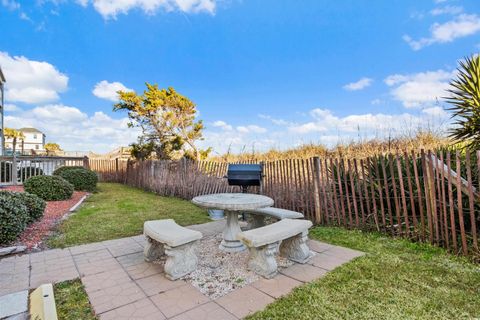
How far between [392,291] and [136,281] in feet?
8.29

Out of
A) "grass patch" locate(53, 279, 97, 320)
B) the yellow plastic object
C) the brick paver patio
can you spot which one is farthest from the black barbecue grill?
the yellow plastic object

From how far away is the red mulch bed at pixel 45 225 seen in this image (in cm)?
376

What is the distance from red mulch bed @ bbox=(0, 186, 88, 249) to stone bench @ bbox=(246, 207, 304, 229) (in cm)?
339

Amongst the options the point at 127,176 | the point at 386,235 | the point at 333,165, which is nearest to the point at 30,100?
the point at 127,176

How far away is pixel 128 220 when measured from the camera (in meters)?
5.19

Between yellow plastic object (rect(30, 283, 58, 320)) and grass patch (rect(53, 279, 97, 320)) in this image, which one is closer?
yellow plastic object (rect(30, 283, 58, 320))

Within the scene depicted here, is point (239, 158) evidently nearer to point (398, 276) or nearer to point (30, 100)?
point (398, 276)

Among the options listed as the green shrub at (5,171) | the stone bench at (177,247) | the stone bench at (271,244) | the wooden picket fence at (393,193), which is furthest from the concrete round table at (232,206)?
the green shrub at (5,171)

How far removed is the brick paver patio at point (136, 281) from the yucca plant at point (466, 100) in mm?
3689

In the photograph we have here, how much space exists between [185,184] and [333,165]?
5.25 metres

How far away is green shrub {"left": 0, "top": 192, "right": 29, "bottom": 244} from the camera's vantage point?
348cm

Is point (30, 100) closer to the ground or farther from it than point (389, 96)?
farther from it

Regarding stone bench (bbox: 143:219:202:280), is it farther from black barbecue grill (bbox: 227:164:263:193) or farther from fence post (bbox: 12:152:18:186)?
fence post (bbox: 12:152:18:186)

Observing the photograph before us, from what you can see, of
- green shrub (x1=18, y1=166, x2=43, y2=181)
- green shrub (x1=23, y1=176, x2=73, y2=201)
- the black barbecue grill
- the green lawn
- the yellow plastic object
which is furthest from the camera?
green shrub (x1=18, y1=166, x2=43, y2=181)
